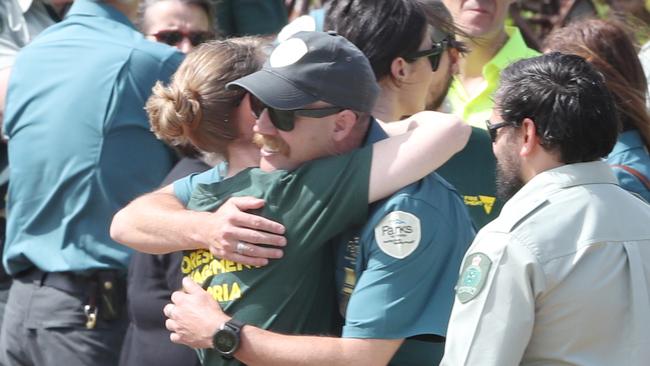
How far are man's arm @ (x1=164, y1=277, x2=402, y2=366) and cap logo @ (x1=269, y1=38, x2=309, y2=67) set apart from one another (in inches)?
22.8

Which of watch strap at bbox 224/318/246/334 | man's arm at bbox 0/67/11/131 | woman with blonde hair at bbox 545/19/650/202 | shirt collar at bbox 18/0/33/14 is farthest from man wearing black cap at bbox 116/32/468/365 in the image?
shirt collar at bbox 18/0/33/14

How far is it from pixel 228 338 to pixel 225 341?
10mm

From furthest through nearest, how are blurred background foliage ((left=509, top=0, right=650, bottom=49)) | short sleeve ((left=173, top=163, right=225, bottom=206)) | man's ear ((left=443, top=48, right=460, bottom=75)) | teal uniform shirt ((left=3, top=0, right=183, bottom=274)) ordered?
blurred background foliage ((left=509, top=0, right=650, bottom=49)), teal uniform shirt ((left=3, top=0, right=183, bottom=274)), man's ear ((left=443, top=48, right=460, bottom=75)), short sleeve ((left=173, top=163, right=225, bottom=206))

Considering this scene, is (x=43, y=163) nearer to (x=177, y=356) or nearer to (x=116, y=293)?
(x=116, y=293)

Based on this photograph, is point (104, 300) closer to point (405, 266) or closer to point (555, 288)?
point (405, 266)

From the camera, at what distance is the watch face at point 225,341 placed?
9.29 ft

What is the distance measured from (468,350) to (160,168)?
5.87ft

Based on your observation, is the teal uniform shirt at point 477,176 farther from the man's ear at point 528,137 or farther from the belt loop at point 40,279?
the belt loop at point 40,279

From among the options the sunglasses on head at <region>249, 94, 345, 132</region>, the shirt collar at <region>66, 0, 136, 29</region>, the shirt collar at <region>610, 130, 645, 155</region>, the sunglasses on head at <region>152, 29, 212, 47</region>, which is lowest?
the shirt collar at <region>610, 130, 645, 155</region>

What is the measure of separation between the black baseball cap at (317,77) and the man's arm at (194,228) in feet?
0.84

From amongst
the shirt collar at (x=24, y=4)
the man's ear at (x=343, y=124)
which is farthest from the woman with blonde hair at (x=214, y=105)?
the shirt collar at (x=24, y=4)

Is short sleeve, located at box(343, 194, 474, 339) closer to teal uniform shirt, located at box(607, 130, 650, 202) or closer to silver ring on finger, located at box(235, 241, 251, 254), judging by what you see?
silver ring on finger, located at box(235, 241, 251, 254)

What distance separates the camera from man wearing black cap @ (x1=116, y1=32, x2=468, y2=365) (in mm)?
2818

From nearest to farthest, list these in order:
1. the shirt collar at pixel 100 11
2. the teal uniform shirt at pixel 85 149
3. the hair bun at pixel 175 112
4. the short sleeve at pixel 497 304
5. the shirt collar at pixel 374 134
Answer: the short sleeve at pixel 497 304
the shirt collar at pixel 374 134
the hair bun at pixel 175 112
the teal uniform shirt at pixel 85 149
the shirt collar at pixel 100 11
